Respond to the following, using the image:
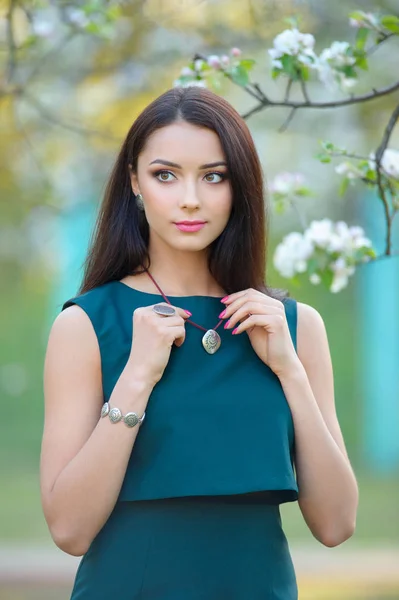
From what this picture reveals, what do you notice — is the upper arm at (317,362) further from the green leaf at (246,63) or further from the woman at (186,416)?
the green leaf at (246,63)

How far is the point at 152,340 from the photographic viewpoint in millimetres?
1840

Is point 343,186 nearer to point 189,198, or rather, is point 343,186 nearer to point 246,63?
point 246,63

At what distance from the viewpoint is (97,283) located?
202 cm

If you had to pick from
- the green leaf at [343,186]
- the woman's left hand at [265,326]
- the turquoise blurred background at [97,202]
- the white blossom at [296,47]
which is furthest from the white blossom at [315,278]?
the turquoise blurred background at [97,202]

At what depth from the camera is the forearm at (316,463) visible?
1896 millimetres

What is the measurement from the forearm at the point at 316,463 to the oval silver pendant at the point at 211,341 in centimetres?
13

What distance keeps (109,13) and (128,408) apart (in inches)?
87.1

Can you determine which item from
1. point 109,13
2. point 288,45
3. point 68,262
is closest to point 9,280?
point 68,262

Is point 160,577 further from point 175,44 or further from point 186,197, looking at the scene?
point 175,44

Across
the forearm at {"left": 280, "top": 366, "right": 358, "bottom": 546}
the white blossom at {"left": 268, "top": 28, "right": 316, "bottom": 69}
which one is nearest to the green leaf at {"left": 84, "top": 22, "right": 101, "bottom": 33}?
the white blossom at {"left": 268, "top": 28, "right": 316, "bottom": 69}

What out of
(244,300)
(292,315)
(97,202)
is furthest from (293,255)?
(97,202)

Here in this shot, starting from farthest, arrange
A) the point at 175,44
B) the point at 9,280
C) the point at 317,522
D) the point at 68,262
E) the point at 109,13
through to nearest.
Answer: the point at 9,280
the point at 68,262
the point at 175,44
the point at 109,13
the point at 317,522

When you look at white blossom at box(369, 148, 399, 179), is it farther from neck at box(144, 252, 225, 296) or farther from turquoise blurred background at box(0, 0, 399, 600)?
turquoise blurred background at box(0, 0, 399, 600)

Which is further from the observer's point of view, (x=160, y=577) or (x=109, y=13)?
(x=109, y=13)
